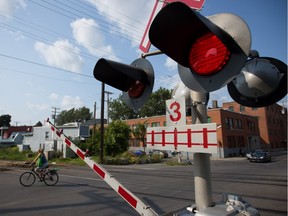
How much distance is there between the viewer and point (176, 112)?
2.20 meters

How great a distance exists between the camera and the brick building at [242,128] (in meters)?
39.4

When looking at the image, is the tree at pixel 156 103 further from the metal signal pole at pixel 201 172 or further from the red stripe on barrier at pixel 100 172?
the metal signal pole at pixel 201 172

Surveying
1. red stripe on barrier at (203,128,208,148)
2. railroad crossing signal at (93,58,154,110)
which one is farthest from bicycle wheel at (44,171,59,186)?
red stripe on barrier at (203,128,208,148)

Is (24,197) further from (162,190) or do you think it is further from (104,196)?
(162,190)

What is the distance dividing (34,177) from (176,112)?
1153cm

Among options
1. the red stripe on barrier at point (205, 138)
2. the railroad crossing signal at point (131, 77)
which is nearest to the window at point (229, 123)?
the railroad crossing signal at point (131, 77)

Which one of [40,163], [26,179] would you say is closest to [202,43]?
[26,179]

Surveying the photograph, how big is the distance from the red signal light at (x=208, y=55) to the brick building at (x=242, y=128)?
105 feet

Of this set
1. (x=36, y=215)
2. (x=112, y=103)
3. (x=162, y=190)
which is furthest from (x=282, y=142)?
(x=36, y=215)

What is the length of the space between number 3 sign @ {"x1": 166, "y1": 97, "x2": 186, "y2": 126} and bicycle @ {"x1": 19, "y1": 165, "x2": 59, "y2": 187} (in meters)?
11.0

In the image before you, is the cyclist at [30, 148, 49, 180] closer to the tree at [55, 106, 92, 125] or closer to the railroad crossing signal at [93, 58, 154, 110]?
the railroad crossing signal at [93, 58, 154, 110]

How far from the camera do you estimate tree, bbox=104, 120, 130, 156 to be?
30.7 m

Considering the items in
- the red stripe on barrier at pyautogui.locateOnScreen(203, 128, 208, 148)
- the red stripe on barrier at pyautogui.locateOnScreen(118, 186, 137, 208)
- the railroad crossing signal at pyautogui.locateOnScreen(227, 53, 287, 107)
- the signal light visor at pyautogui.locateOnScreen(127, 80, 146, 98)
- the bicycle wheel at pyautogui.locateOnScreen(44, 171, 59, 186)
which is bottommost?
the bicycle wheel at pyautogui.locateOnScreen(44, 171, 59, 186)

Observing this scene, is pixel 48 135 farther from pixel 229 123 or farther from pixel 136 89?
pixel 136 89
